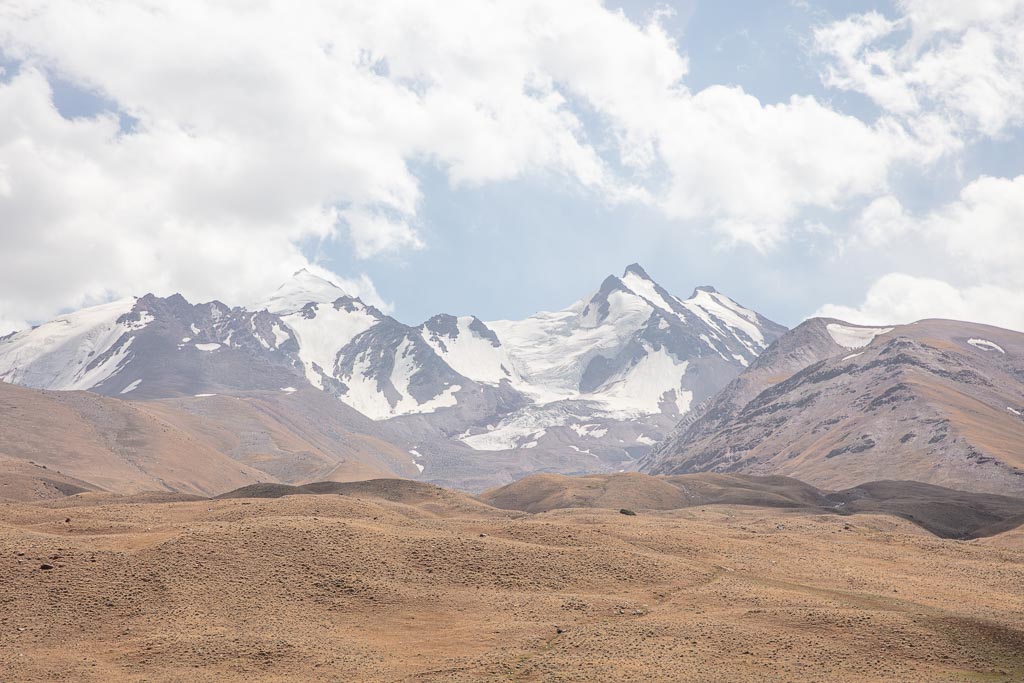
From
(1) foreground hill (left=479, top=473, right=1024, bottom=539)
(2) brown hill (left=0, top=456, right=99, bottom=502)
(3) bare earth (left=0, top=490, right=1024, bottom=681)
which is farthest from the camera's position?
(1) foreground hill (left=479, top=473, right=1024, bottom=539)

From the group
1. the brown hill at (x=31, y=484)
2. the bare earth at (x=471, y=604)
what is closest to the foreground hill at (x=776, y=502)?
the brown hill at (x=31, y=484)

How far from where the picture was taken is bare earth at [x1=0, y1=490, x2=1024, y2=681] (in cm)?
5159

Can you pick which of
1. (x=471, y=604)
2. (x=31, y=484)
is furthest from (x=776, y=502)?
(x=31, y=484)

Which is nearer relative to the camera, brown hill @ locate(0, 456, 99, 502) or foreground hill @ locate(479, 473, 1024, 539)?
brown hill @ locate(0, 456, 99, 502)

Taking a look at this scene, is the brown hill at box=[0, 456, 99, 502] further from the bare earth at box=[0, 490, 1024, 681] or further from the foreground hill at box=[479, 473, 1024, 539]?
the foreground hill at box=[479, 473, 1024, 539]

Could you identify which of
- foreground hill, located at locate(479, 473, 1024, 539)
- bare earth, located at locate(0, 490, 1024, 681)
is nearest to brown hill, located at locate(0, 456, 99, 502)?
bare earth, located at locate(0, 490, 1024, 681)

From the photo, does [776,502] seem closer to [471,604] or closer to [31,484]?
[471,604]

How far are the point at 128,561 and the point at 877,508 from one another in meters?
149

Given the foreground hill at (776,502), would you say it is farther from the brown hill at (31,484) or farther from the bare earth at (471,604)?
the bare earth at (471,604)

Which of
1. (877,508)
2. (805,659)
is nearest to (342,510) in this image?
(805,659)

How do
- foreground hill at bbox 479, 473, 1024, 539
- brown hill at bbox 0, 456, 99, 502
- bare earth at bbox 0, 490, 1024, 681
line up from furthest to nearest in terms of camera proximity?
foreground hill at bbox 479, 473, 1024, 539
brown hill at bbox 0, 456, 99, 502
bare earth at bbox 0, 490, 1024, 681

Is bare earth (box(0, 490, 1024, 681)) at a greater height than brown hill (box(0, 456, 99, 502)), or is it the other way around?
brown hill (box(0, 456, 99, 502))

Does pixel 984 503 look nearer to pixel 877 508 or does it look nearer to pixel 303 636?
pixel 877 508

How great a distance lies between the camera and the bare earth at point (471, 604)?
5159cm
